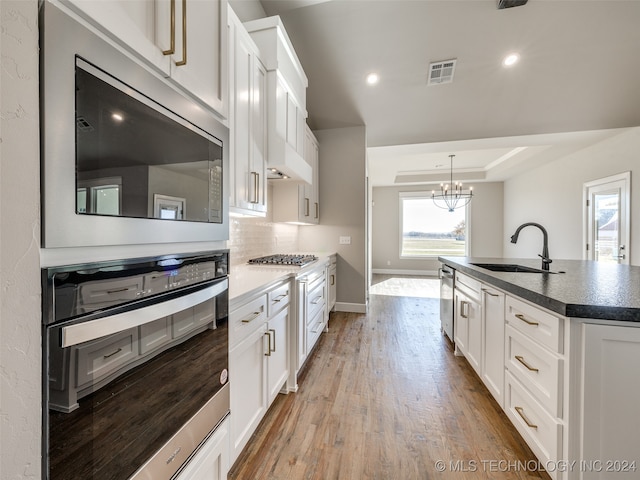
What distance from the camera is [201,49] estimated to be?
2.99 ft

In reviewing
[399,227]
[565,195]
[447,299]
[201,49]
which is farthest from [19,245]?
[399,227]

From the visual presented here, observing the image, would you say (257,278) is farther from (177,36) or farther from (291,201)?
(291,201)

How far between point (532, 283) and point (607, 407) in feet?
1.95

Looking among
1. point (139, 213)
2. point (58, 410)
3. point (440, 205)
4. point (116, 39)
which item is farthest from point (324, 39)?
point (440, 205)

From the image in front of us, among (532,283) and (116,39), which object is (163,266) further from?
(532,283)

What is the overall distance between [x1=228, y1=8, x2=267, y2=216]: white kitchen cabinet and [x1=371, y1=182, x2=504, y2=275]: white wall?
254 inches

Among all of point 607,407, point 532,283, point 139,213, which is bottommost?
point 607,407

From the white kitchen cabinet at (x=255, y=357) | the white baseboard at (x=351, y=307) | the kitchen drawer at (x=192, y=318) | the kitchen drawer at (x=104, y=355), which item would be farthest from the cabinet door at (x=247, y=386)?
the white baseboard at (x=351, y=307)

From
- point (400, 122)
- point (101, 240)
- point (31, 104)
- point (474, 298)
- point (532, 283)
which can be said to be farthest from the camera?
point (400, 122)

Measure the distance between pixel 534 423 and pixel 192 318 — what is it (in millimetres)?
1648

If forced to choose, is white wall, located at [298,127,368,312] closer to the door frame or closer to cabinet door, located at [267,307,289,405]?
cabinet door, located at [267,307,289,405]

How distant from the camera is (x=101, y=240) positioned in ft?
1.87

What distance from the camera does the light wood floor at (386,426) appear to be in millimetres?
1369

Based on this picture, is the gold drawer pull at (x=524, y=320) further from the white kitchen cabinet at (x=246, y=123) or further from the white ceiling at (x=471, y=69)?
the white ceiling at (x=471, y=69)
